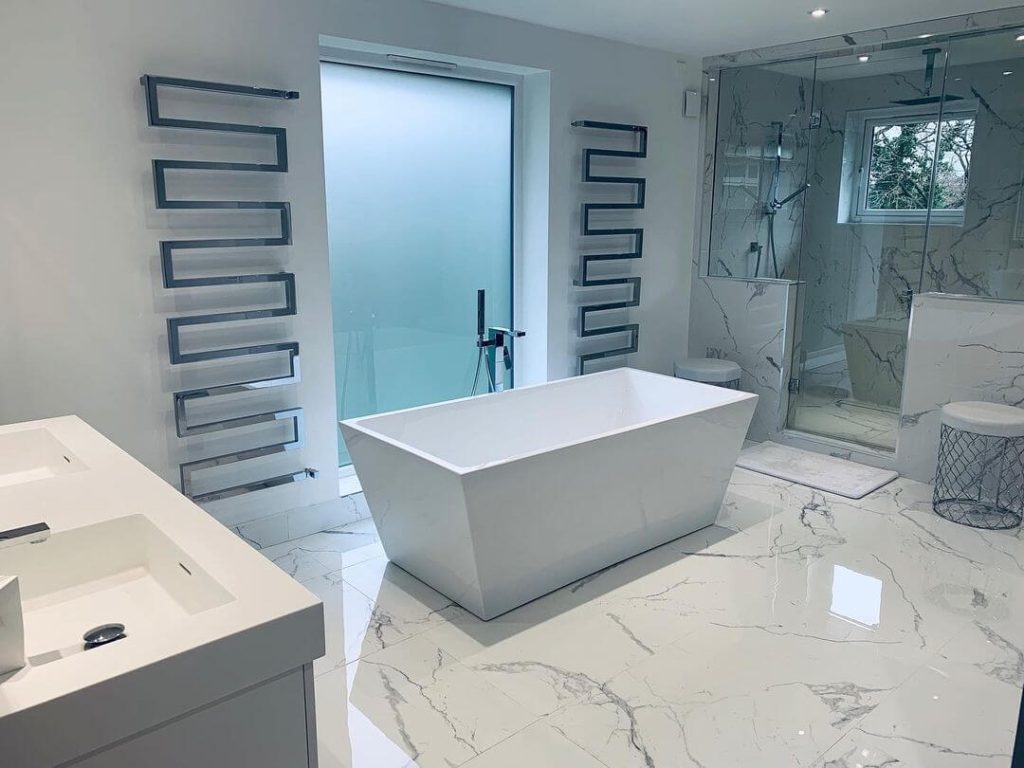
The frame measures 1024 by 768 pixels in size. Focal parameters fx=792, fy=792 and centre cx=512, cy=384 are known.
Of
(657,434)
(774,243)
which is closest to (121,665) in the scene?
(657,434)

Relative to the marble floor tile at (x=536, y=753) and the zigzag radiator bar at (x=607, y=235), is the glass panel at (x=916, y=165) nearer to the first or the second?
the zigzag radiator bar at (x=607, y=235)

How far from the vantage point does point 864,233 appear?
4.62 m

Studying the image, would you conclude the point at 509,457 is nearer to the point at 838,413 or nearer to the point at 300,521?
the point at 300,521

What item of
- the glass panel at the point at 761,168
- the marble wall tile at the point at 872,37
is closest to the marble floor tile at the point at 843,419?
the glass panel at the point at 761,168

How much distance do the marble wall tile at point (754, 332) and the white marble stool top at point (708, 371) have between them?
0.21 m

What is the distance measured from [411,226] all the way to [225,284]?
1146 mm

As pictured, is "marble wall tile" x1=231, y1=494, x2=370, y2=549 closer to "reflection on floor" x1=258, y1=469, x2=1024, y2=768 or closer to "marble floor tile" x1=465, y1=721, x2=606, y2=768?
"reflection on floor" x1=258, y1=469, x2=1024, y2=768

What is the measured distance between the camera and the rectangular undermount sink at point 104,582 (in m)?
1.51

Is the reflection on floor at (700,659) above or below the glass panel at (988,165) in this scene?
below

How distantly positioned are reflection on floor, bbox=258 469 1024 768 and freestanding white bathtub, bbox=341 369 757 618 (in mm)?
127

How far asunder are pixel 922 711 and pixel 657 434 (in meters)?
1.33

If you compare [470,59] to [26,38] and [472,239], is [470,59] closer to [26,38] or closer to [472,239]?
[472,239]

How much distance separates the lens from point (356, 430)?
3.09 metres

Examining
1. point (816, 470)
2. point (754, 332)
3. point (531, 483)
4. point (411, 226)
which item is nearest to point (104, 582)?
point (531, 483)
